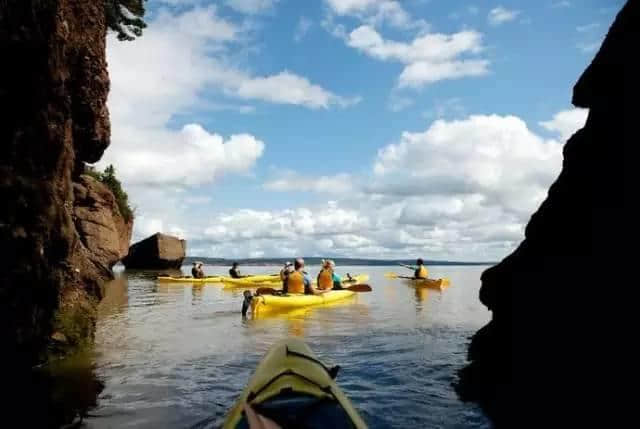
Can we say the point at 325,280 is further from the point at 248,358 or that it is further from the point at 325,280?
the point at 248,358

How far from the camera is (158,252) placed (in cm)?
4888

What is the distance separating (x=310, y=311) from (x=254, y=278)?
13.6m

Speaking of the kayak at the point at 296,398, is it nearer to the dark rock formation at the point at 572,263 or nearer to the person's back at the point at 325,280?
the dark rock formation at the point at 572,263

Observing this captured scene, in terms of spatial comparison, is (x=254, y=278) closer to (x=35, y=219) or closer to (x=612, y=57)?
(x=35, y=219)

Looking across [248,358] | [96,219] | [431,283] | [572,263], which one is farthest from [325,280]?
[572,263]

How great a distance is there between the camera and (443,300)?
25.2 meters

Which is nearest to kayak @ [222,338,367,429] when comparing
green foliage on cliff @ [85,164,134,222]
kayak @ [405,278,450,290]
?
kayak @ [405,278,450,290]

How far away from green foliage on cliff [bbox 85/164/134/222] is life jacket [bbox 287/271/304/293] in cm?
2444

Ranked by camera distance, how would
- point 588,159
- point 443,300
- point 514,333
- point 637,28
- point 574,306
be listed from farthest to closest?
point 443,300 → point 514,333 → point 588,159 → point 574,306 → point 637,28

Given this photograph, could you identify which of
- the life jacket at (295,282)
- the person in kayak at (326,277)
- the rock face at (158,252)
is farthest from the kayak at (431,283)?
the rock face at (158,252)

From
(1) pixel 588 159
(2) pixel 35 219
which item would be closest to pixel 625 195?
(1) pixel 588 159

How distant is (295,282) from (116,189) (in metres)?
26.7

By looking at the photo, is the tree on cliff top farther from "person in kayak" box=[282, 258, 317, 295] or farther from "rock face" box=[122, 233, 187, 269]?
"rock face" box=[122, 233, 187, 269]

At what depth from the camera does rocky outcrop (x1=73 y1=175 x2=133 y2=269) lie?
27344 millimetres
